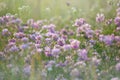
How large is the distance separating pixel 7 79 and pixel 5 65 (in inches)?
9.7

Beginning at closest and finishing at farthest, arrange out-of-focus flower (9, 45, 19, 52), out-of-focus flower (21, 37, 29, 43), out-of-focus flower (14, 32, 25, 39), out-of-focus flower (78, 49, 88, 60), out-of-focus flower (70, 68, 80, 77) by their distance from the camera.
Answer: out-of-focus flower (70, 68, 80, 77), out-of-focus flower (78, 49, 88, 60), out-of-focus flower (9, 45, 19, 52), out-of-focus flower (21, 37, 29, 43), out-of-focus flower (14, 32, 25, 39)

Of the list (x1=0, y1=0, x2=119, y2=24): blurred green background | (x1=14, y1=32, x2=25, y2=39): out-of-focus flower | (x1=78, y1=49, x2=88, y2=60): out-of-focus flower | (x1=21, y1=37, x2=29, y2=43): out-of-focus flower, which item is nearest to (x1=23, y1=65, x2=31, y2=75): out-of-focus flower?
(x1=78, y1=49, x2=88, y2=60): out-of-focus flower

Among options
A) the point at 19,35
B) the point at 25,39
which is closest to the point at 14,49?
the point at 25,39

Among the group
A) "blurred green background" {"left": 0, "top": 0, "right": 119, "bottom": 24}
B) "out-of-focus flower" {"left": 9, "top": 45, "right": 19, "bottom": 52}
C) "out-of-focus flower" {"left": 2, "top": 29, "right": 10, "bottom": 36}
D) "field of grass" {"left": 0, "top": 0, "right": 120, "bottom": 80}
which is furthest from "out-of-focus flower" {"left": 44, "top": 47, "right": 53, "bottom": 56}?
"blurred green background" {"left": 0, "top": 0, "right": 119, "bottom": 24}

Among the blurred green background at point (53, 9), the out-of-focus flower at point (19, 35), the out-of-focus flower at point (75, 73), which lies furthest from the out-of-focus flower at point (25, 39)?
the blurred green background at point (53, 9)

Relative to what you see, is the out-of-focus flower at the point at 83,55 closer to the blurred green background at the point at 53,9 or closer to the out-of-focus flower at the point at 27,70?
the out-of-focus flower at the point at 27,70

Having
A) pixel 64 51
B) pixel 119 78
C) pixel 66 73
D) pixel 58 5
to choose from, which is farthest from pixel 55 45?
pixel 58 5

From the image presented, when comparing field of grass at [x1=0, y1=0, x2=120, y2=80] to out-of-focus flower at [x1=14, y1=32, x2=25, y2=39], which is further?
out-of-focus flower at [x1=14, y1=32, x2=25, y2=39]

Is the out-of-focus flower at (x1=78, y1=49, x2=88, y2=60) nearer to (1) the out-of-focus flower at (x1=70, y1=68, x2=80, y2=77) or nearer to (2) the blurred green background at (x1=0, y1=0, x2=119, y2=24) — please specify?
(1) the out-of-focus flower at (x1=70, y1=68, x2=80, y2=77)

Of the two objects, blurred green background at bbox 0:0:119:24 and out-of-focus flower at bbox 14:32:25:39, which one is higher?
blurred green background at bbox 0:0:119:24

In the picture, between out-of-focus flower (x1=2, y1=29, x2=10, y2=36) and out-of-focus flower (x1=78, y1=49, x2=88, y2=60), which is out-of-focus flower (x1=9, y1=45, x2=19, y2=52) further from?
out-of-focus flower (x1=78, y1=49, x2=88, y2=60)

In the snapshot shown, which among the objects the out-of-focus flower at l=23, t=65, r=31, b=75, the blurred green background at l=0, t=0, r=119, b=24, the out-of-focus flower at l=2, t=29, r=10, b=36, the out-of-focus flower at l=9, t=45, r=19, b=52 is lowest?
the out-of-focus flower at l=23, t=65, r=31, b=75

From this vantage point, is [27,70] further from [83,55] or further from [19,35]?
[19,35]

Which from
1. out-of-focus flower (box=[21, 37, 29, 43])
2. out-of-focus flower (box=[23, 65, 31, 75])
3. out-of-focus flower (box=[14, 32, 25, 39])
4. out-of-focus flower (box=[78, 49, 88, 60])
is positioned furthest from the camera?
out-of-focus flower (box=[14, 32, 25, 39])
